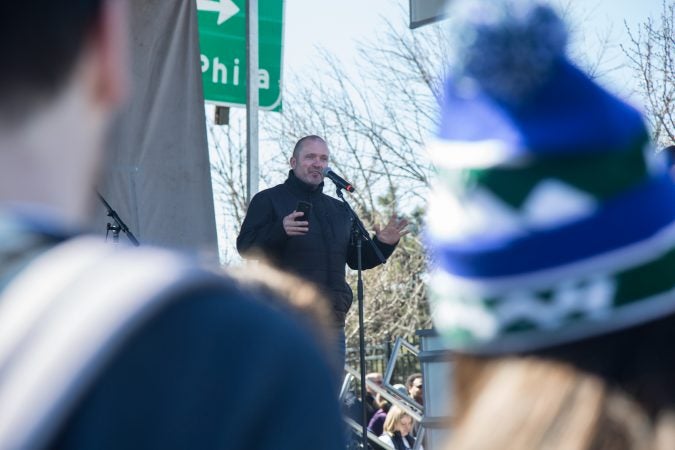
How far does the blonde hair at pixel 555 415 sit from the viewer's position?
0.85m

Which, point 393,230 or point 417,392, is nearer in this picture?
point 393,230

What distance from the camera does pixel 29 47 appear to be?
1.84 feet

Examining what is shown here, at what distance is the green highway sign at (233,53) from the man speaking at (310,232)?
2.50ft

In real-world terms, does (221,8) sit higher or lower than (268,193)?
higher

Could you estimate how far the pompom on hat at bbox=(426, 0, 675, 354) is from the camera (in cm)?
86

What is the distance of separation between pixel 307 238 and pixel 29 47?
16.1ft

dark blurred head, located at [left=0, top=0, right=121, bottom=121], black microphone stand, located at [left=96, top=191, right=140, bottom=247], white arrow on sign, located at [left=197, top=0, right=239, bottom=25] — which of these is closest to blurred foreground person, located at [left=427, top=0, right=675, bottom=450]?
dark blurred head, located at [left=0, top=0, right=121, bottom=121]

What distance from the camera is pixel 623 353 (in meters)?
0.88

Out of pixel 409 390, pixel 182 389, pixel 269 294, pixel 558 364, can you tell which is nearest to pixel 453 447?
pixel 558 364

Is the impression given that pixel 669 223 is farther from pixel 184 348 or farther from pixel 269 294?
pixel 269 294

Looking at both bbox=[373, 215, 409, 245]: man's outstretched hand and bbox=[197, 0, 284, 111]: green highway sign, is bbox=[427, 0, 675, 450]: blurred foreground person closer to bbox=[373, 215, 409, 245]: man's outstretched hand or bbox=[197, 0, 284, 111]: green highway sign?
bbox=[373, 215, 409, 245]: man's outstretched hand

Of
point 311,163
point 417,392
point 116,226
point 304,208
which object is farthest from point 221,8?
point 417,392

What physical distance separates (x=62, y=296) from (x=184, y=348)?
72 millimetres

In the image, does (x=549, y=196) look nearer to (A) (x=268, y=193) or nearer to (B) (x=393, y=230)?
(A) (x=268, y=193)
